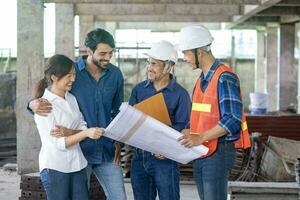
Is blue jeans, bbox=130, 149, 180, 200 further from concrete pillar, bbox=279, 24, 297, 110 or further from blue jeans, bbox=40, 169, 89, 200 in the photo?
concrete pillar, bbox=279, 24, 297, 110

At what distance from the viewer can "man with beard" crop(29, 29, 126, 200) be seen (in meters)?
4.48

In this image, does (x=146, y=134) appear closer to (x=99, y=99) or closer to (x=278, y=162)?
(x=99, y=99)

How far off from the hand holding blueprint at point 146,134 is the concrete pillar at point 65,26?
1460 centimetres

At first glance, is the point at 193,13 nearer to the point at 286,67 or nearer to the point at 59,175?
the point at 286,67

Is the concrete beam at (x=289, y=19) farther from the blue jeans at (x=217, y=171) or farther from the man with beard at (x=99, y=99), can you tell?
the blue jeans at (x=217, y=171)

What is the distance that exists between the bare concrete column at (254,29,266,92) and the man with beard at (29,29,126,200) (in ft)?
82.0

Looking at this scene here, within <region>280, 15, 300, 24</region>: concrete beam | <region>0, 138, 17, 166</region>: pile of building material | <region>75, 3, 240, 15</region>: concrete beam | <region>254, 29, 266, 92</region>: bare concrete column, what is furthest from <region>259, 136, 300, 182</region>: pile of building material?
<region>254, 29, 266, 92</region>: bare concrete column

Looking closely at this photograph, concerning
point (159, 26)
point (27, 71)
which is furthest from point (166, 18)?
point (27, 71)

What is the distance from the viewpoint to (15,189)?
9.83 meters

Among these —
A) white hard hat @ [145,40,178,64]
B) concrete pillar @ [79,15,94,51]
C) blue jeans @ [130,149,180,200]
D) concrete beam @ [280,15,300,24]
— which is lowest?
blue jeans @ [130,149,180,200]

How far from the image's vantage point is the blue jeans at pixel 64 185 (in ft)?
13.0

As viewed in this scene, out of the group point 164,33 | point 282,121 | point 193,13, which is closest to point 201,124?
point 282,121

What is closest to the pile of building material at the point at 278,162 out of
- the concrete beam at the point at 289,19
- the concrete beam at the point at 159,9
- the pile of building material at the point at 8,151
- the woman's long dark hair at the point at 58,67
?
the woman's long dark hair at the point at 58,67

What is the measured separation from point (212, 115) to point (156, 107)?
75 centimetres
